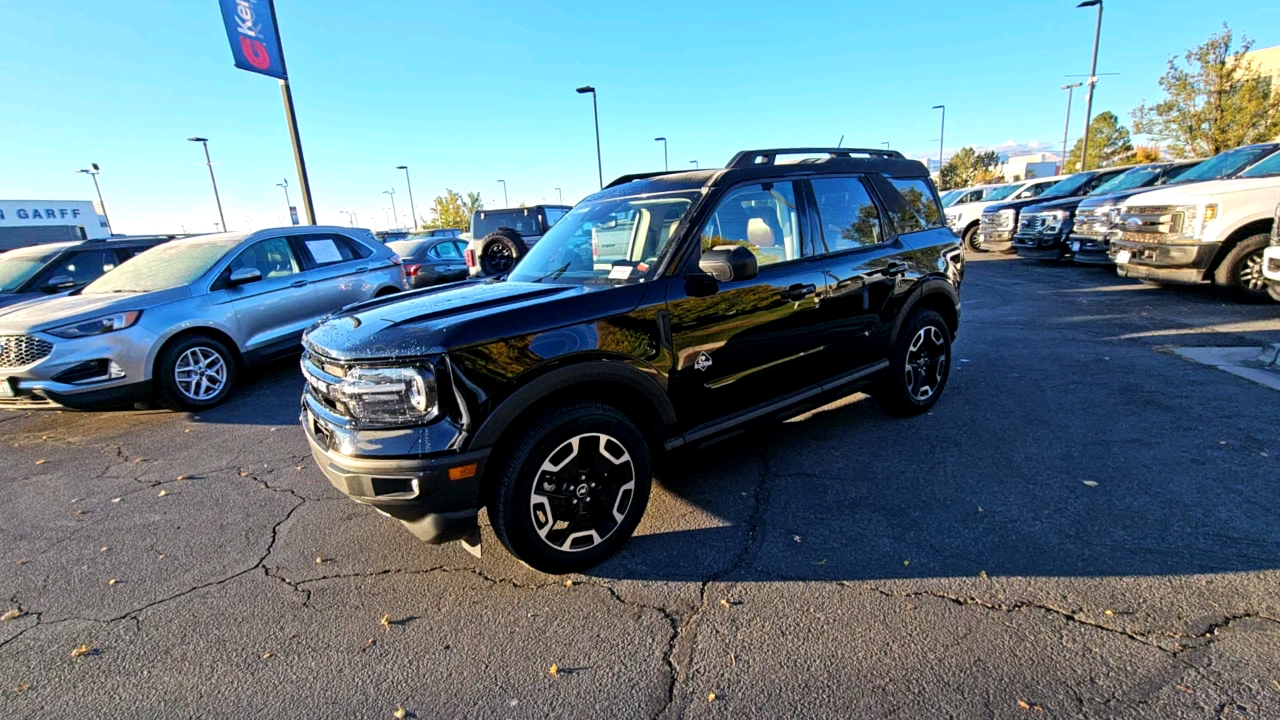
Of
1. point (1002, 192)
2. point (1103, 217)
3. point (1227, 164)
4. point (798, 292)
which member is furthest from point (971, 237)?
point (798, 292)

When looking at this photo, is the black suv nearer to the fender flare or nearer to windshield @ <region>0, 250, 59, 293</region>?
the fender flare

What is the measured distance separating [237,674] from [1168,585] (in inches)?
148

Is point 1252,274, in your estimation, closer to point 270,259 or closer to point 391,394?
point 391,394

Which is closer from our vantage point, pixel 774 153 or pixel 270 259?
pixel 774 153

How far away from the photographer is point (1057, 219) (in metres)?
12.3

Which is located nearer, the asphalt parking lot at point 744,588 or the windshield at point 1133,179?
the asphalt parking lot at point 744,588

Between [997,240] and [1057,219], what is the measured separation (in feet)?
7.63

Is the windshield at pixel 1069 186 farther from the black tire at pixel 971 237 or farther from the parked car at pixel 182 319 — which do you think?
the parked car at pixel 182 319

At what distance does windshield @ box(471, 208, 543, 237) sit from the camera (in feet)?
41.4

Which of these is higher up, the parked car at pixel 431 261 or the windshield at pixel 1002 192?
the windshield at pixel 1002 192

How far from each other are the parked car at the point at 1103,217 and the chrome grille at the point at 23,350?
12512 mm

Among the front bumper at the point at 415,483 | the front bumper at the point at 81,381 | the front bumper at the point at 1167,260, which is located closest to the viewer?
the front bumper at the point at 415,483

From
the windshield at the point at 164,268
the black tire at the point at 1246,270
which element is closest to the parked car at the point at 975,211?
the black tire at the point at 1246,270

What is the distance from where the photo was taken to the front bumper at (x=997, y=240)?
14.3m
